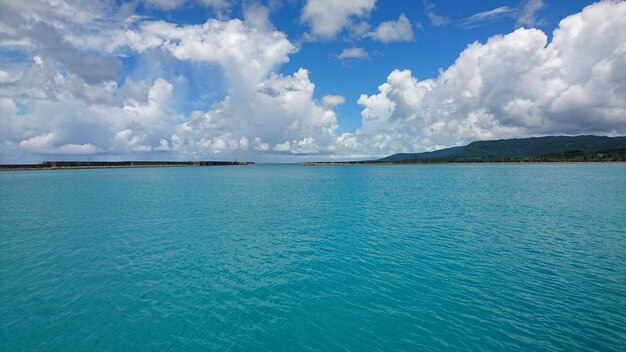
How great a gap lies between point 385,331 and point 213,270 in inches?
577

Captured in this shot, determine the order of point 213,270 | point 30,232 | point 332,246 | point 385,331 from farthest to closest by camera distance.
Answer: point 30,232
point 332,246
point 213,270
point 385,331

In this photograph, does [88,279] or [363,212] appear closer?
[88,279]

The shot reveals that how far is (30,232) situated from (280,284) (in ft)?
118

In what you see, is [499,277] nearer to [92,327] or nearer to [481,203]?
[92,327]

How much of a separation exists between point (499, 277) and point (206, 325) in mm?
20161

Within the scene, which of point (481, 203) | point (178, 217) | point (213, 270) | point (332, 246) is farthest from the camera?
point (481, 203)

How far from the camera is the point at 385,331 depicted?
15797 millimetres

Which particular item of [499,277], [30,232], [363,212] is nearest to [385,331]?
[499,277]

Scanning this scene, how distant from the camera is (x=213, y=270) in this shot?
80.0ft

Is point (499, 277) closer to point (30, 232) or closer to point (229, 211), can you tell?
point (229, 211)

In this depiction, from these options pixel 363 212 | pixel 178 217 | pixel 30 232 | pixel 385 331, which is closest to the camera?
pixel 385 331

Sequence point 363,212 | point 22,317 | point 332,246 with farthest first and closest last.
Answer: point 363,212
point 332,246
point 22,317

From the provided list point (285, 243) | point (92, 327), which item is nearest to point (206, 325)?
point (92, 327)

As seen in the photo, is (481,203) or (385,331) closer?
(385,331)
